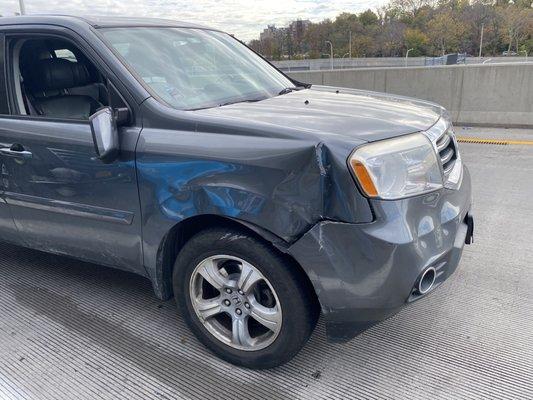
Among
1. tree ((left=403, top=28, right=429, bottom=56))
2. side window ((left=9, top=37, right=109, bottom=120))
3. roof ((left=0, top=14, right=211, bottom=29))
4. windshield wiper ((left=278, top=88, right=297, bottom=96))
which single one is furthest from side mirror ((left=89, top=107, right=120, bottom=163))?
tree ((left=403, top=28, right=429, bottom=56))

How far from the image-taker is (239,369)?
8.30 ft

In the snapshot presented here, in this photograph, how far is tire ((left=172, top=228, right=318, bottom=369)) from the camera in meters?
2.23

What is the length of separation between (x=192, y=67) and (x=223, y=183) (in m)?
1.08

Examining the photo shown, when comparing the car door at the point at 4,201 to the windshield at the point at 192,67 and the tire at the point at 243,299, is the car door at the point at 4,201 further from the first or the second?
the tire at the point at 243,299

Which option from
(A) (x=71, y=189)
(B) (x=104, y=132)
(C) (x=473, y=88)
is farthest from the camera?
(C) (x=473, y=88)

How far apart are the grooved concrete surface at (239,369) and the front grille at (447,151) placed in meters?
0.96

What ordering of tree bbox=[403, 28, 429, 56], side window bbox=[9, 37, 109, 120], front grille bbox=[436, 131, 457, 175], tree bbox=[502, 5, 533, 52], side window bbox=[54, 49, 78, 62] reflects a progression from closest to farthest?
front grille bbox=[436, 131, 457, 175]
side window bbox=[9, 37, 109, 120]
side window bbox=[54, 49, 78, 62]
tree bbox=[502, 5, 533, 52]
tree bbox=[403, 28, 429, 56]

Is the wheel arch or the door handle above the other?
the door handle

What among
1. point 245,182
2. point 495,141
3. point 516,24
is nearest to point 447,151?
point 245,182

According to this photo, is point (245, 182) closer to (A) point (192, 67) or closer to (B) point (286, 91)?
(A) point (192, 67)

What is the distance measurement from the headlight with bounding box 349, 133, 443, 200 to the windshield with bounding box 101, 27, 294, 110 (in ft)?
3.41

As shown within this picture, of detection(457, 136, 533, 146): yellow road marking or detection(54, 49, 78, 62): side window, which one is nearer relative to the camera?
detection(54, 49, 78, 62): side window

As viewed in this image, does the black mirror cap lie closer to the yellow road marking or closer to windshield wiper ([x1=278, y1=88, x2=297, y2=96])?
windshield wiper ([x1=278, y1=88, x2=297, y2=96])

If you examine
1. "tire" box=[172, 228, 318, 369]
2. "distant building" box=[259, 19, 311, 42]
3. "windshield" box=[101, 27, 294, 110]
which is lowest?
"tire" box=[172, 228, 318, 369]
